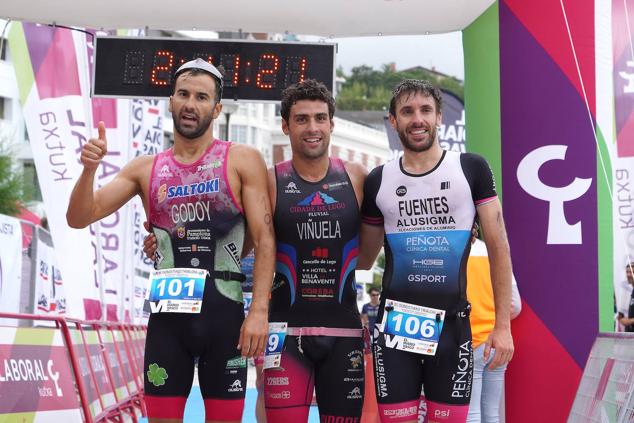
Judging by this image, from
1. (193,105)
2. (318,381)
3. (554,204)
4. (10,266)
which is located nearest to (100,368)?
(10,266)

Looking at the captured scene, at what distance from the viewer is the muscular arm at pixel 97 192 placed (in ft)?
17.4

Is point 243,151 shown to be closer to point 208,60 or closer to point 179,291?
point 179,291

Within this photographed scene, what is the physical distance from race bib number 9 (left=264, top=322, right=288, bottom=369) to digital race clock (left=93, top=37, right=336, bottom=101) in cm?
558

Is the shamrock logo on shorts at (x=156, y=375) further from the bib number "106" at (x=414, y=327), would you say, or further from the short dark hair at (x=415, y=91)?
the short dark hair at (x=415, y=91)

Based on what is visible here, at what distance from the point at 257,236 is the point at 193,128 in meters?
Answer: 0.65

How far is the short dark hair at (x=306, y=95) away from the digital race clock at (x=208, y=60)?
5141mm

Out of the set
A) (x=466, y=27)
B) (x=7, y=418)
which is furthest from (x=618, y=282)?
(x=7, y=418)

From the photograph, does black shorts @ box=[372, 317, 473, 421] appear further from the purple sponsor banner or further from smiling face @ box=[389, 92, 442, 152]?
the purple sponsor banner

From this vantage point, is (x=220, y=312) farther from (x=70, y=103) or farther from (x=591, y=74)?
(x=70, y=103)

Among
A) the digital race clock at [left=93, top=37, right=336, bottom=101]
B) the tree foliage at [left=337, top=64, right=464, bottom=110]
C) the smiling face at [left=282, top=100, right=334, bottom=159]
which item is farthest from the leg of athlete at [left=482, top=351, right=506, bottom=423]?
the tree foliage at [left=337, top=64, right=464, bottom=110]

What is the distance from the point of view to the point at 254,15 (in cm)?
1002

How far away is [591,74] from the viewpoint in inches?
313

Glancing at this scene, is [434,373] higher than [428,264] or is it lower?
lower

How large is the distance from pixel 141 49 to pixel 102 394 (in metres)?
3.55
